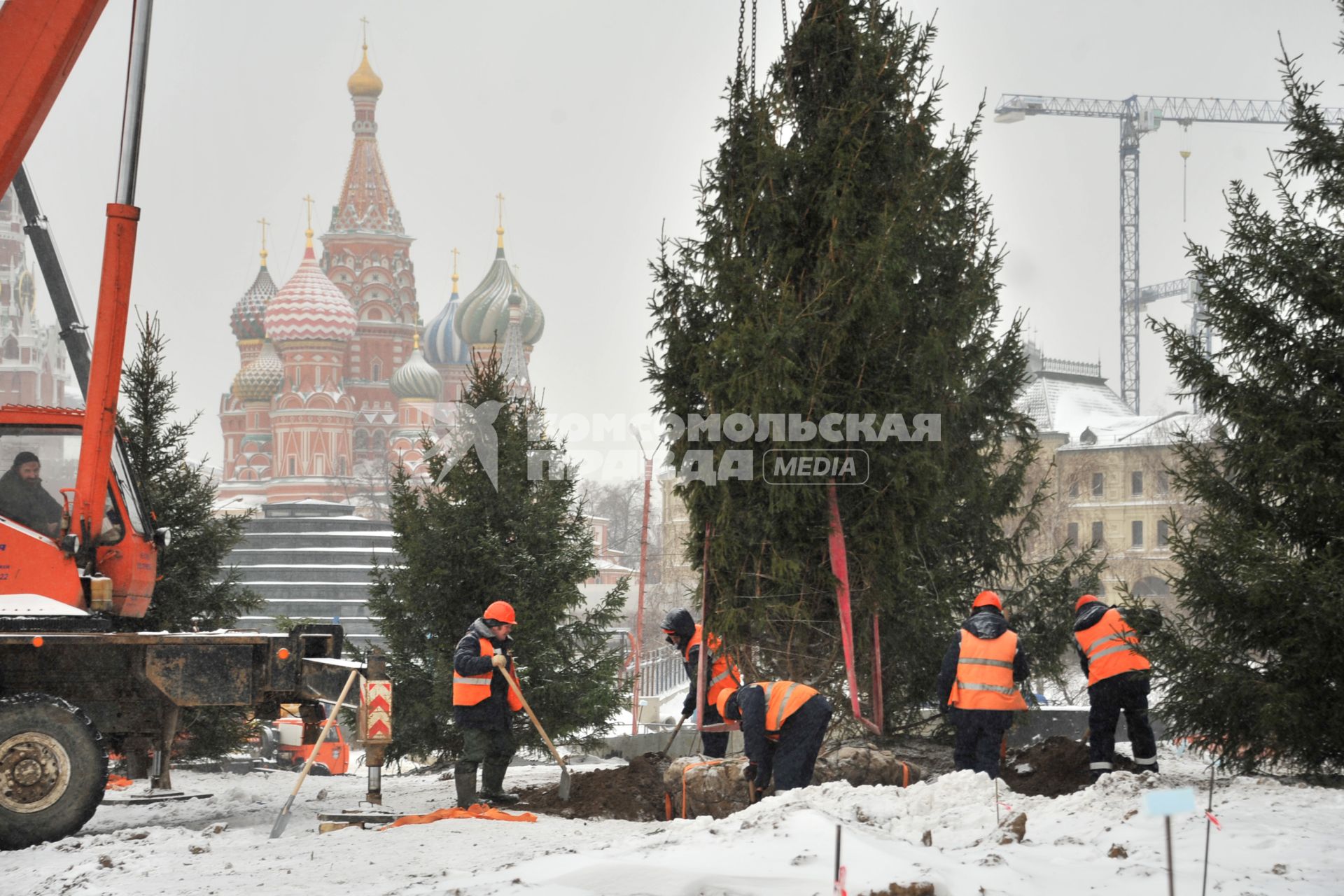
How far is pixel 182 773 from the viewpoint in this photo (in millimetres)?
15688

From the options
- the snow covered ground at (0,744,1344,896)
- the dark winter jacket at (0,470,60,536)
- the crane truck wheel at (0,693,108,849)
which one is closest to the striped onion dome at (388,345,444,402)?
the dark winter jacket at (0,470,60,536)

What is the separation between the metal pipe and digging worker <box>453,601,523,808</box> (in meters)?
3.93

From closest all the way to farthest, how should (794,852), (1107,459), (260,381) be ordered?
(794,852)
(1107,459)
(260,381)

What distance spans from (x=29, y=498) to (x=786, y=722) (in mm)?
5577

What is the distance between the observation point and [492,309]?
10144 cm

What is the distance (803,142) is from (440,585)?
5.58 meters

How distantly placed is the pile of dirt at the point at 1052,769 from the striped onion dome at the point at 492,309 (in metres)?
89.9

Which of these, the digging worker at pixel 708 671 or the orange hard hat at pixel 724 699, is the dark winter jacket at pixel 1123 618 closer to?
the digging worker at pixel 708 671

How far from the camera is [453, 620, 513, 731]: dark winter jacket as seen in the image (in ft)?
34.7

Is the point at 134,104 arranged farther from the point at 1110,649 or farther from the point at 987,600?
the point at 1110,649

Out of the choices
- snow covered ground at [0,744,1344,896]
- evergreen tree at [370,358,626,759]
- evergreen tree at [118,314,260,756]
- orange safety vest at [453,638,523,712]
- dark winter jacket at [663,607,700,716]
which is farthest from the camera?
evergreen tree at [118,314,260,756]

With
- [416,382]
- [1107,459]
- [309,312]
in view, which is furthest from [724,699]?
[416,382]

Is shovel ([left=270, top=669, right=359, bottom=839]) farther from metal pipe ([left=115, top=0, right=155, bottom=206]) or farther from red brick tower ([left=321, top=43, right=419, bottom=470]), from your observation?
red brick tower ([left=321, top=43, right=419, bottom=470])

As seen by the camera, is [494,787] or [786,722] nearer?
[786,722]
